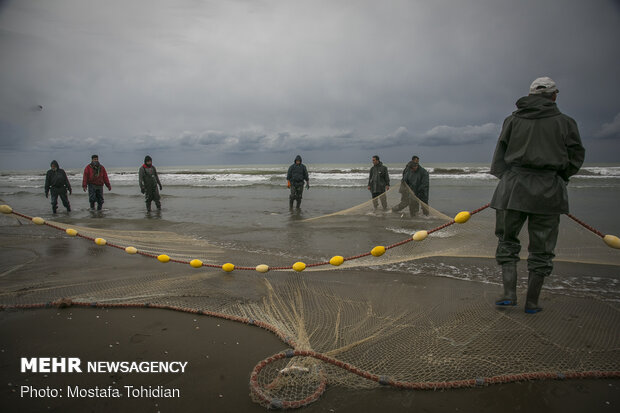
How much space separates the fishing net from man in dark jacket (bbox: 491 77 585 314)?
495 mm

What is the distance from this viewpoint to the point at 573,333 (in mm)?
2744

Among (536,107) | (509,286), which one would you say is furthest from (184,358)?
(536,107)

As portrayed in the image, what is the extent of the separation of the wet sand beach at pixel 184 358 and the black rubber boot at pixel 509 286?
250 mm

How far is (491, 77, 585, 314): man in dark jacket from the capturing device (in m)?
2.91

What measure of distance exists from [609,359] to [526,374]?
27.7 inches

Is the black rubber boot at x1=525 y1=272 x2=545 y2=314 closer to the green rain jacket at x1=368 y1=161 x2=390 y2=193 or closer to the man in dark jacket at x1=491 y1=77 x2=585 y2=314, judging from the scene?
the man in dark jacket at x1=491 y1=77 x2=585 y2=314

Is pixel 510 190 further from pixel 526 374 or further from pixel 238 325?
pixel 238 325

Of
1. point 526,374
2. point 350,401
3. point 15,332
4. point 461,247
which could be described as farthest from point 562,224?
point 15,332

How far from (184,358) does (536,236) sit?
9.94 feet

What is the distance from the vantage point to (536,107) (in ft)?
9.73

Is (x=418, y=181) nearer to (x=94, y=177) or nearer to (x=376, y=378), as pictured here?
(x=376, y=378)

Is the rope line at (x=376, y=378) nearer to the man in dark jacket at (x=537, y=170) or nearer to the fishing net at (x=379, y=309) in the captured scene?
the fishing net at (x=379, y=309)

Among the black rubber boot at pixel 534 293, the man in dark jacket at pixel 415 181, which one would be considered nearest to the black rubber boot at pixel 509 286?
the black rubber boot at pixel 534 293

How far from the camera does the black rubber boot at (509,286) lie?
321 centimetres
